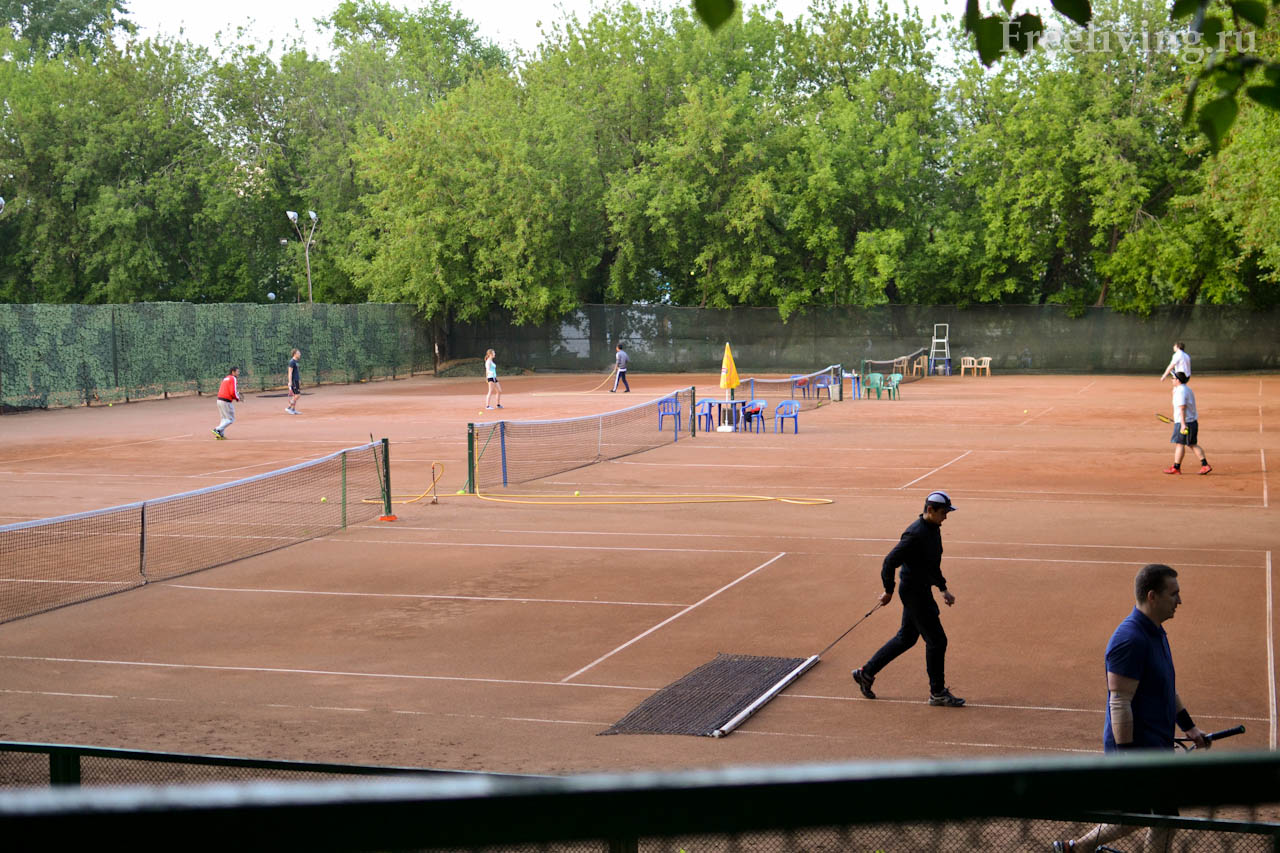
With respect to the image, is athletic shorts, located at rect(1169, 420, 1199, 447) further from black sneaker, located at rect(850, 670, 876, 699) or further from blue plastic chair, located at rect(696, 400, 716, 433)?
black sneaker, located at rect(850, 670, 876, 699)

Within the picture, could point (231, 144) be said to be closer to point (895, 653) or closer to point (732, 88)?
point (732, 88)

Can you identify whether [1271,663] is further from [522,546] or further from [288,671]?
[522,546]

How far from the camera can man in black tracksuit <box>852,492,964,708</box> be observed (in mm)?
9562

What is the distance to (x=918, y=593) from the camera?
9.65 m

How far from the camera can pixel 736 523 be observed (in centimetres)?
1789

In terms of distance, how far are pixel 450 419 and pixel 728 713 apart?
2730 cm

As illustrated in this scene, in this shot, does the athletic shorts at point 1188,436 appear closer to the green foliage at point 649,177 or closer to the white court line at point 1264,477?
the white court line at point 1264,477

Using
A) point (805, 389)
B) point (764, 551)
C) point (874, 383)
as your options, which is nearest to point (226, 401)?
point (764, 551)

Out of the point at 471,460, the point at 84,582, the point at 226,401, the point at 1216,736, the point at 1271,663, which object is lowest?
the point at 1271,663

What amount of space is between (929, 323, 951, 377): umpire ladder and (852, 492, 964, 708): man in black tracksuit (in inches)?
1914

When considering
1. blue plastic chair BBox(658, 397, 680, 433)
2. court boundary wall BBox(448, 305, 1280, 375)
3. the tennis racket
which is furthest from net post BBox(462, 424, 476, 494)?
court boundary wall BBox(448, 305, 1280, 375)

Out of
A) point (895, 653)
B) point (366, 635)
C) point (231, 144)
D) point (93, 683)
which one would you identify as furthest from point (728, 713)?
point (231, 144)

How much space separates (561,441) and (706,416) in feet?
18.6

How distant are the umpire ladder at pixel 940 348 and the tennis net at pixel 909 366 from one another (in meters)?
0.34
